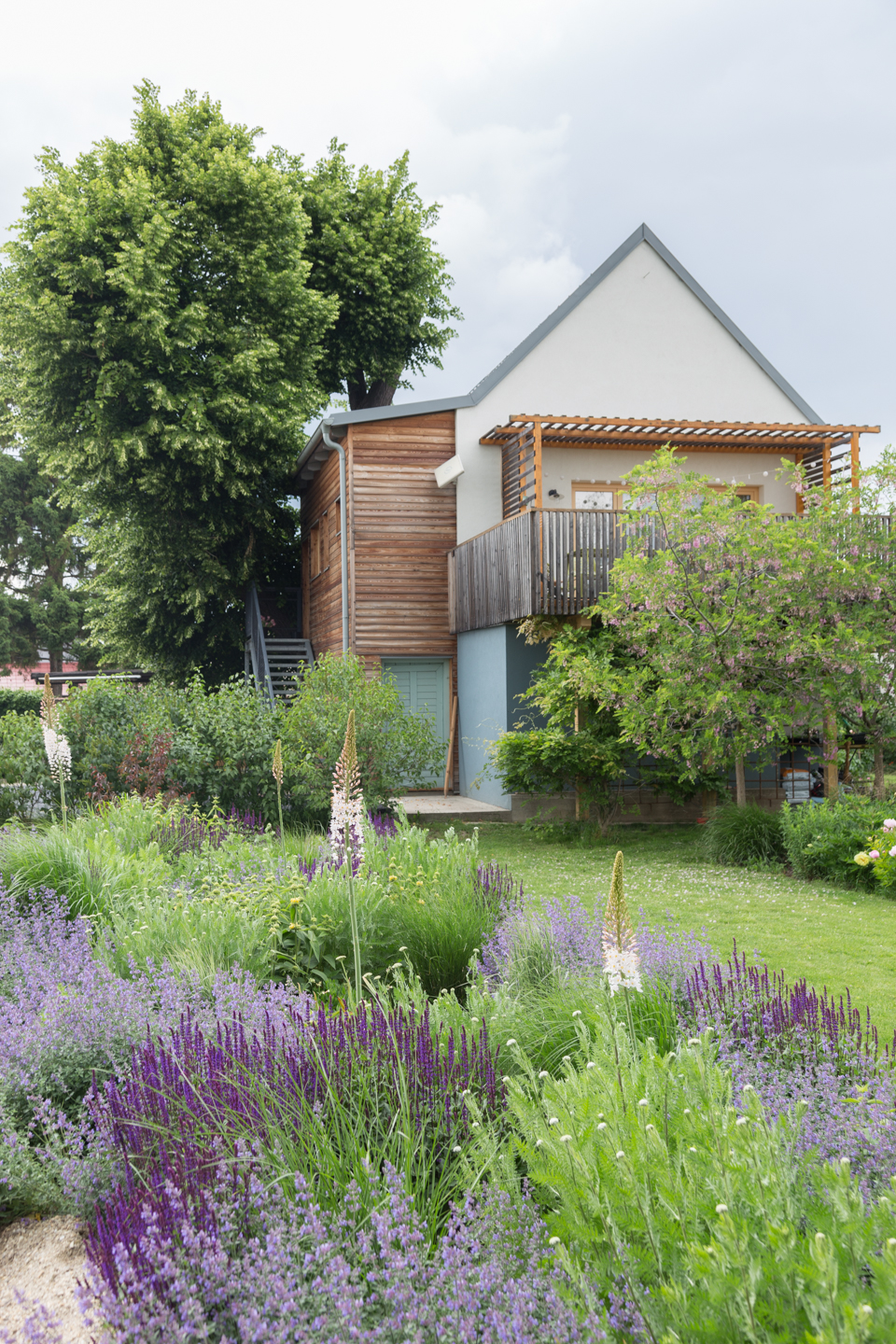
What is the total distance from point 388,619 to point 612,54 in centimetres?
980

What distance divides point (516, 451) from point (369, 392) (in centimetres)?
1027

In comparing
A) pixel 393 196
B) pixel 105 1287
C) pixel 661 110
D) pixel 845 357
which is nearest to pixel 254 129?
pixel 393 196

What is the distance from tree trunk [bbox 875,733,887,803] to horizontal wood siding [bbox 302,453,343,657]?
955 cm

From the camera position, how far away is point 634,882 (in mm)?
9242

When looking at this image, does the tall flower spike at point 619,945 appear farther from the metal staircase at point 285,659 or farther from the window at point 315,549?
the window at point 315,549

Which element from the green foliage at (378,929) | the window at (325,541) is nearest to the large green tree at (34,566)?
the window at (325,541)

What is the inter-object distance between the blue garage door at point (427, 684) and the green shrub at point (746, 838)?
721cm

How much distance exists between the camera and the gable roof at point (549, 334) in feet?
54.9

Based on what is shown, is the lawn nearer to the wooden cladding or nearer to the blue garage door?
the blue garage door

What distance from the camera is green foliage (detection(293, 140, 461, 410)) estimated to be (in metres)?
22.2

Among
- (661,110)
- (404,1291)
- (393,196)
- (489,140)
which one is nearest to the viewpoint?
(404,1291)

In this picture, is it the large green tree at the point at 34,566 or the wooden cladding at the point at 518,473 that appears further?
the large green tree at the point at 34,566

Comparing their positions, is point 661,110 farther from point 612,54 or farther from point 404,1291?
point 404,1291

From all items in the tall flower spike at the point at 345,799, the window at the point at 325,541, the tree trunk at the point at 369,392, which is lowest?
the tall flower spike at the point at 345,799
